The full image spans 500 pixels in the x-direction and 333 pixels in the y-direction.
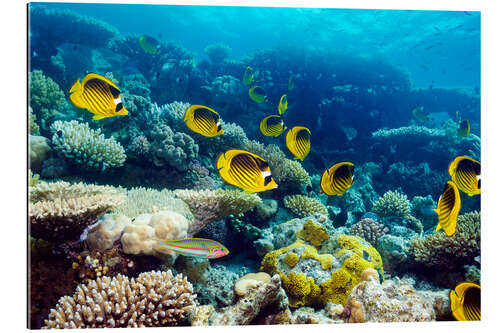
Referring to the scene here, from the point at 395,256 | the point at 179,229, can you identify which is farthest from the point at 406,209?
the point at 179,229

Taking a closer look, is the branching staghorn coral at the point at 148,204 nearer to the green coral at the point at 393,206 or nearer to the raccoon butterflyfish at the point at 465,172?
the raccoon butterflyfish at the point at 465,172

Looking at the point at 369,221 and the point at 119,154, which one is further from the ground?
the point at 119,154

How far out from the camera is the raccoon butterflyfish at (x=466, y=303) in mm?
2342

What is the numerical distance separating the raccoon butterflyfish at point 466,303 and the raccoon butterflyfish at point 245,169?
198 cm

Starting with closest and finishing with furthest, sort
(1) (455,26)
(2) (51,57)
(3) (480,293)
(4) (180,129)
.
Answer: (3) (480,293) → (4) (180,129) → (2) (51,57) → (1) (455,26)

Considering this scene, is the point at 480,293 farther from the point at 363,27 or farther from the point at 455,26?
the point at 363,27

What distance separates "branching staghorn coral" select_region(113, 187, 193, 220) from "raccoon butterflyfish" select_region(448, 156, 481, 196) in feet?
8.27

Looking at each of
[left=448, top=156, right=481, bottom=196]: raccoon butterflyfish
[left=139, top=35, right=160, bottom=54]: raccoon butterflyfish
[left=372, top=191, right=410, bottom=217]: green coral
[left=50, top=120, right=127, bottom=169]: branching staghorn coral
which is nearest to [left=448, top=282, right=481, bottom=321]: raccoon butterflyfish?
[left=448, top=156, right=481, bottom=196]: raccoon butterflyfish

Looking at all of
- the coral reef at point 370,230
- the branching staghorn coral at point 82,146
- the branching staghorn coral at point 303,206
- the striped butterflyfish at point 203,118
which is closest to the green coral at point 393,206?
the coral reef at point 370,230

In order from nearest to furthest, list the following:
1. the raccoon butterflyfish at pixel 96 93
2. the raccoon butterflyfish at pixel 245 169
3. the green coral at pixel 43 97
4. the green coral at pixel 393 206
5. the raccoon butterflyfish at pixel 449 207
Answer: the raccoon butterflyfish at pixel 245 169 → the raccoon butterflyfish at pixel 449 207 → the raccoon butterflyfish at pixel 96 93 → the green coral at pixel 43 97 → the green coral at pixel 393 206

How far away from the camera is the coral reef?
421 cm

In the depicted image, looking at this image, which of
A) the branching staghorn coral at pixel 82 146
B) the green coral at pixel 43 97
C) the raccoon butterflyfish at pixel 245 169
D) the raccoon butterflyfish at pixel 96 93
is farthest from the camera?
the green coral at pixel 43 97

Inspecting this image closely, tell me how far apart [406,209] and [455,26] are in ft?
41.7

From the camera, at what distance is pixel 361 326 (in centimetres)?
208
